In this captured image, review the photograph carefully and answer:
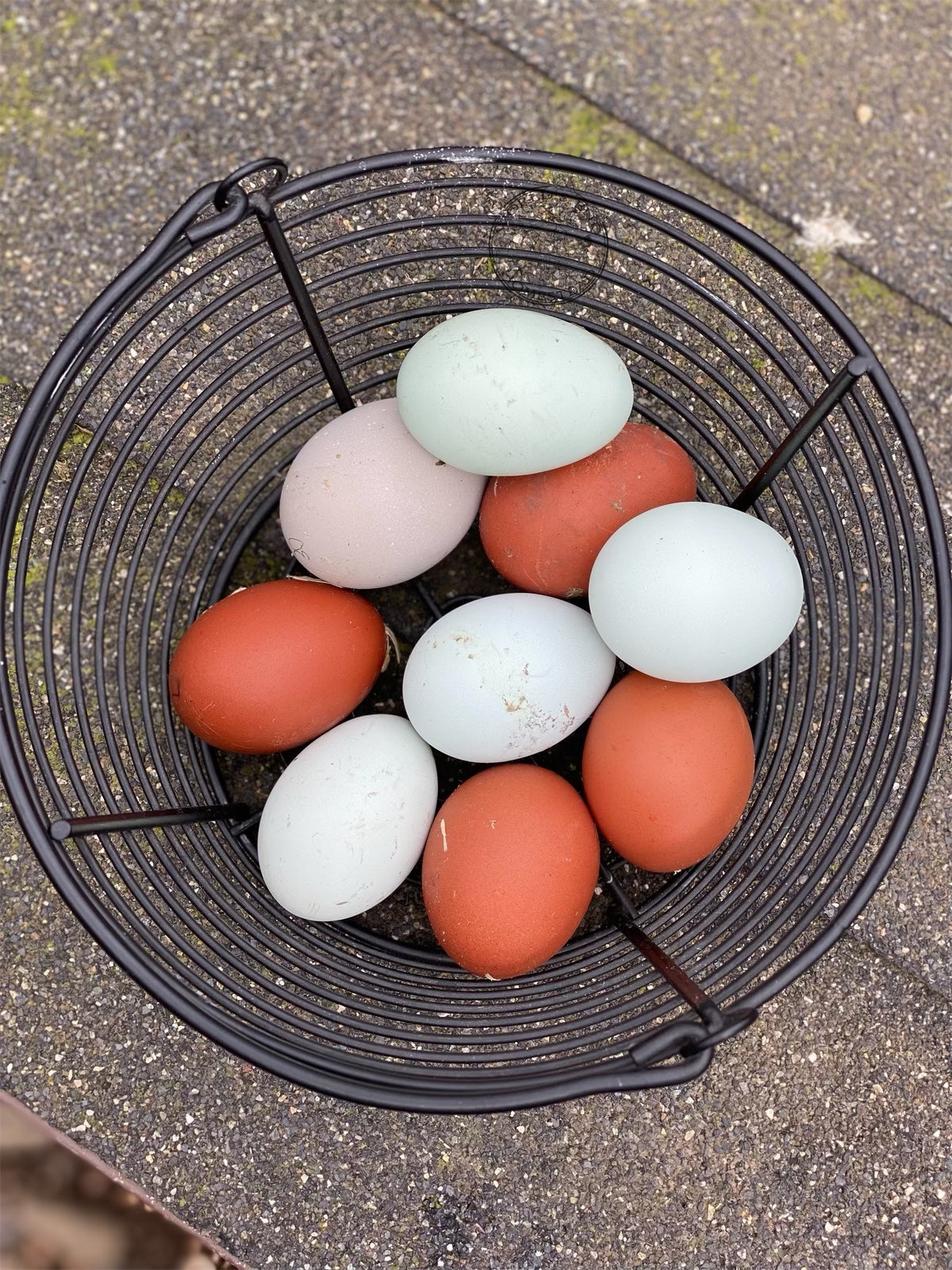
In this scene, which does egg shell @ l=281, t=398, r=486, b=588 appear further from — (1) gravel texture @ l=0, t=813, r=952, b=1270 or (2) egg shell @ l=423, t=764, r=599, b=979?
(1) gravel texture @ l=0, t=813, r=952, b=1270

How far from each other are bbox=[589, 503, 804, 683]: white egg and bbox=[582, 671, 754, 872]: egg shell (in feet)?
0.11

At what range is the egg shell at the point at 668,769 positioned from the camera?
693 mm

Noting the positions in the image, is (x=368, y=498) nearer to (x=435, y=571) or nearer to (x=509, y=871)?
(x=435, y=571)

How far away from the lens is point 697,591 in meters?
0.66

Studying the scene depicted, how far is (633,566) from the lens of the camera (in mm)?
667

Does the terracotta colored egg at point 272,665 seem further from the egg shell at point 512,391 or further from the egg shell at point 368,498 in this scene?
the egg shell at point 512,391

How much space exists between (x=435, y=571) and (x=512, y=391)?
234mm

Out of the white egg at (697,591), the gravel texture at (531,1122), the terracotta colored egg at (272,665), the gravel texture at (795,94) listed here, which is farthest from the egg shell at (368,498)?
the gravel texture at (795,94)

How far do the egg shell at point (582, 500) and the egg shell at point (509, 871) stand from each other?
6.1 inches

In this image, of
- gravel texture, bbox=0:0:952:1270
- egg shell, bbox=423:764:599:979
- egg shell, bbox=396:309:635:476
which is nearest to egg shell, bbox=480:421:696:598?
egg shell, bbox=396:309:635:476

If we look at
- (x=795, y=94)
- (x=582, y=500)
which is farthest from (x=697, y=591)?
(x=795, y=94)

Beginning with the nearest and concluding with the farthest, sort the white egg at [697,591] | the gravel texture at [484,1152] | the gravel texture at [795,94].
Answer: the white egg at [697,591]
the gravel texture at [484,1152]
the gravel texture at [795,94]

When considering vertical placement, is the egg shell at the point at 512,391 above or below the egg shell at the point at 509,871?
above

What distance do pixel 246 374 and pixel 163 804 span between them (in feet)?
1.18
